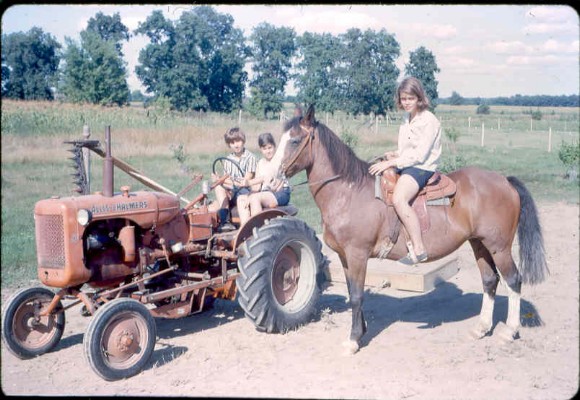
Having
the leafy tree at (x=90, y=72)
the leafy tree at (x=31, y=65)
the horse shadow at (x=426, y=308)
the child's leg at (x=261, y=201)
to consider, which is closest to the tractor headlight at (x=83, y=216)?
the child's leg at (x=261, y=201)

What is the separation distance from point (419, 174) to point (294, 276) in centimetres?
201

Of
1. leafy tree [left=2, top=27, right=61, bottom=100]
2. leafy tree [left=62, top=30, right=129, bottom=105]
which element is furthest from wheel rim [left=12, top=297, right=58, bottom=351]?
leafy tree [left=62, top=30, right=129, bottom=105]

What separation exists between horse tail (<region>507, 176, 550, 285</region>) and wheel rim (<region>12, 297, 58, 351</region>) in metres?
5.14

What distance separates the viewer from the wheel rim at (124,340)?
4789 millimetres

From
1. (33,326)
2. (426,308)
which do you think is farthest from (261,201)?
(33,326)

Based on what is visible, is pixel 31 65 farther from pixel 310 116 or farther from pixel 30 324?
pixel 310 116

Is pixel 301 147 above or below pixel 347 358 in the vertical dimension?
above

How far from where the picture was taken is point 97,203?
197 inches

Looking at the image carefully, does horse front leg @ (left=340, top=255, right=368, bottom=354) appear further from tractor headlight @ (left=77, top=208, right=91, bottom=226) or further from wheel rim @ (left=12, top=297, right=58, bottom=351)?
wheel rim @ (left=12, top=297, right=58, bottom=351)

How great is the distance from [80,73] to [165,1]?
81.7 ft

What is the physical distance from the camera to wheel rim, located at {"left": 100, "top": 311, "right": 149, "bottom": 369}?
479 cm

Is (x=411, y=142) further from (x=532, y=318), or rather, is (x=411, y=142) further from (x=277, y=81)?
(x=277, y=81)

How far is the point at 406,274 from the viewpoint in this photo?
7.21 meters

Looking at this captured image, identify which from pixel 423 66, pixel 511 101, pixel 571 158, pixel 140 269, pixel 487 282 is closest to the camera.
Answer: pixel 140 269
